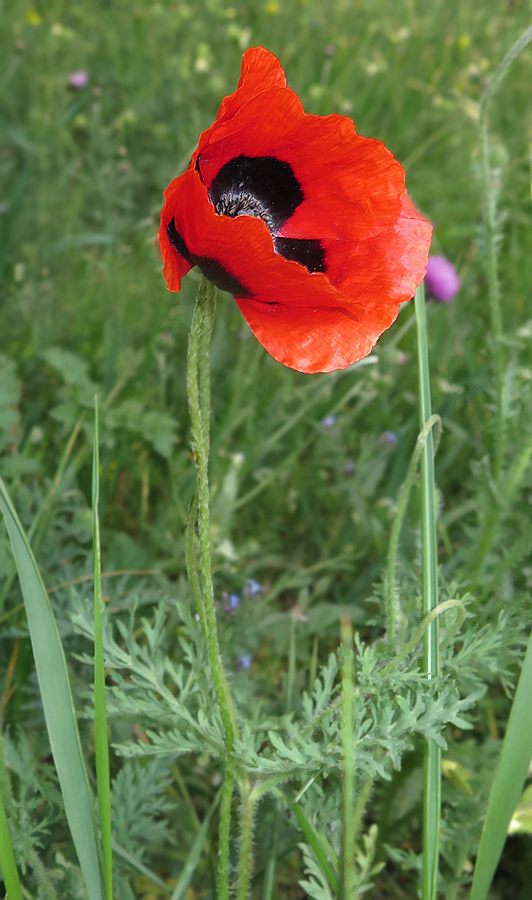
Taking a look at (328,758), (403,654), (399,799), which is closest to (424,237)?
(403,654)

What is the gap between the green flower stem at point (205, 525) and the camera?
0.68 metres

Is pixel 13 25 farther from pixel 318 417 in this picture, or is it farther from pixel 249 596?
pixel 249 596

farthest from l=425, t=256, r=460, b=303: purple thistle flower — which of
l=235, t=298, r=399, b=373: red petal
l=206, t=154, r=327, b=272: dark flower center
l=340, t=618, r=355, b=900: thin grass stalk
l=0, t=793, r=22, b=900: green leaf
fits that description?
l=0, t=793, r=22, b=900: green leaf

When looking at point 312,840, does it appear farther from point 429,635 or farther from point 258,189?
point 258,189

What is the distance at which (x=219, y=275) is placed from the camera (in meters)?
0.67

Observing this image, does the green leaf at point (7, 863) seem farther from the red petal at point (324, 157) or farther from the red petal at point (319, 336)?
the red petal at point (324, 157)

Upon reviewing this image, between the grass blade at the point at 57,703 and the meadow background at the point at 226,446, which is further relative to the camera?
the meadow background at the point at 226,446

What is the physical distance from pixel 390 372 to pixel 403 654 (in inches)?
43.6

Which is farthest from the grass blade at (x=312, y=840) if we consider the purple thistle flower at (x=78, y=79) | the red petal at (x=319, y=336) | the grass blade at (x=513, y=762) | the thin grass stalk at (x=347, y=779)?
the purple thistle flower at (x=78, y=79)

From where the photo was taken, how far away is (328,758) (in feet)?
2.32

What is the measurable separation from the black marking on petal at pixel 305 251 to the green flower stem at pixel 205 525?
0.43ft

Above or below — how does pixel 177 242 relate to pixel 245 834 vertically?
above

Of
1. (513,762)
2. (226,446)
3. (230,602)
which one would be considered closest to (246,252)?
(513,762)

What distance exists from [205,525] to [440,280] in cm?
122
